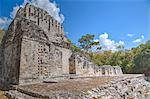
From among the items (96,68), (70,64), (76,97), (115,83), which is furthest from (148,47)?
(76,97)

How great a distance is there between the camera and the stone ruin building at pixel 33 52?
6.81 m

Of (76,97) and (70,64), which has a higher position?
(70,64)

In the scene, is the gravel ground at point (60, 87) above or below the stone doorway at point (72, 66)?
below

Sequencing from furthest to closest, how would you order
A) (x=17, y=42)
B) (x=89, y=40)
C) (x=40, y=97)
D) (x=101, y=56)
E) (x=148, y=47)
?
(x=101, y=56), (x=89, y=40), (x=148, y=47), (x=17, y=42), (x=40, y=97)

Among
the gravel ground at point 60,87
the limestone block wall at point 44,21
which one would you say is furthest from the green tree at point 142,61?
the gravel ground at point 60,87

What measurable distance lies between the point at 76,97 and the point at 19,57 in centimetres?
338

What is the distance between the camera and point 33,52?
23.2ft

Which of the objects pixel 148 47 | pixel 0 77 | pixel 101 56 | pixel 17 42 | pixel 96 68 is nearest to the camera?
pixel 17 42

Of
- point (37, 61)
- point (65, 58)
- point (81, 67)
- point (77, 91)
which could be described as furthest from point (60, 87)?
point (81, 67)

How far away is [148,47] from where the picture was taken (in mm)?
18125

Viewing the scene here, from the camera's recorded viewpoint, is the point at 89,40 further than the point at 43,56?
Yes

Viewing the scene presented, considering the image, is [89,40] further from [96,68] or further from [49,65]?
[49,65]

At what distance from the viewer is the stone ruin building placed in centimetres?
681

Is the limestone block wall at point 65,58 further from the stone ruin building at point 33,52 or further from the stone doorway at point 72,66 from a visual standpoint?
the stone doorway at point 72,66
